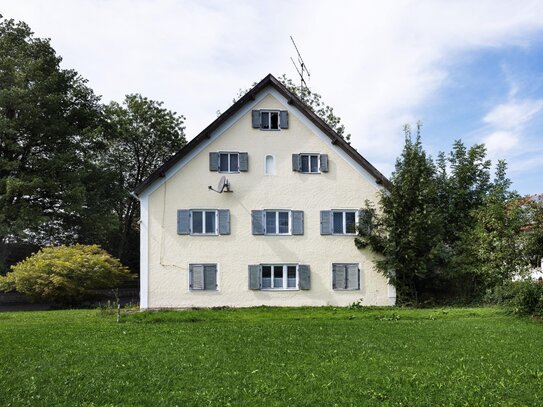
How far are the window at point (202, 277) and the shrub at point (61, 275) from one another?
19.9 feet

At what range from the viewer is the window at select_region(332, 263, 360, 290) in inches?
926

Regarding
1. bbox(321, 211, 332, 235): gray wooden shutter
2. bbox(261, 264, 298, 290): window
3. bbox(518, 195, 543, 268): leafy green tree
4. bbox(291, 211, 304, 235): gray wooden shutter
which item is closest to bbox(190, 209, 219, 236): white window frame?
bbox(261, 264, 298, 290): window

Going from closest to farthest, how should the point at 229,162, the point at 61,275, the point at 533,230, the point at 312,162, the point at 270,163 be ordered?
the point at 533,230, the point at 229,162, the point at 270,163, the point at 312,162, the point at 61,275

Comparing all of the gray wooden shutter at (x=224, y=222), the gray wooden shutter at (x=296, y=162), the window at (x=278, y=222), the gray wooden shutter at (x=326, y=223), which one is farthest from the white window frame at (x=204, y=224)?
the gray wooden shutter at (x=326, y=223)

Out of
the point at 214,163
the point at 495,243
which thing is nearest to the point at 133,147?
the point at 214,163

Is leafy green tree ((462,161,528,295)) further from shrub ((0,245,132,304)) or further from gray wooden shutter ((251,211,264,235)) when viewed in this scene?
shrub ((0,245,132,304))

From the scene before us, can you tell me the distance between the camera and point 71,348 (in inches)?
488

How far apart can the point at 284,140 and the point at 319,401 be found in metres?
17.1

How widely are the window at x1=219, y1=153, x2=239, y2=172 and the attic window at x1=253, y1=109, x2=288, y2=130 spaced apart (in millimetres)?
1785

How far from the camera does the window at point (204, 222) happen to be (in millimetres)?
23281

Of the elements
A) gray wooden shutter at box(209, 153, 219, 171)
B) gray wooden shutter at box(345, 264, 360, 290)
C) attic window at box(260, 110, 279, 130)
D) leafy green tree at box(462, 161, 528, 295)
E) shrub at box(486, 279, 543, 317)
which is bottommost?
shrub at box(486, 279, 543, 317)

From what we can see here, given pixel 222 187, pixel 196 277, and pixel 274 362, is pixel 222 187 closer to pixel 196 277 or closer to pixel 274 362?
pixel 196 277

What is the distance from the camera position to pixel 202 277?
75.2 feet

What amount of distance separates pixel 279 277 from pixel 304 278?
112 centimetres
